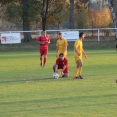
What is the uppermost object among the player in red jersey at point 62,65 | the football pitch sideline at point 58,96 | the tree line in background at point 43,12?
the tree line in background at point 43,12

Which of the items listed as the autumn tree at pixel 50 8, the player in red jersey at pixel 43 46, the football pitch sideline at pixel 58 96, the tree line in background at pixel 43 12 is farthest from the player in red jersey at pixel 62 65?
the autumn tree at pixel 50 8

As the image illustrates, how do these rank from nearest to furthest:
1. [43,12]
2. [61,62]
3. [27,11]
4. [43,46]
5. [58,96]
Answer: [58,96] < [61,62] < [43,46] < [27,11] < [43,12]

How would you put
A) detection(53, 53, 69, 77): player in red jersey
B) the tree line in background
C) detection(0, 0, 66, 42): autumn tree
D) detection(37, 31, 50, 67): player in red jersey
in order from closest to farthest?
detection(53, 53, 69, 77): player in red jersey → detection(37, 31, 50, 67): player in red jersey → detection(0, 0, 66, 42): autumn tree → the tree line in background

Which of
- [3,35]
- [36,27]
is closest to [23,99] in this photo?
[3,35]

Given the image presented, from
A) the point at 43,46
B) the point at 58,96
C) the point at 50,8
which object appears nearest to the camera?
the point at 58,96

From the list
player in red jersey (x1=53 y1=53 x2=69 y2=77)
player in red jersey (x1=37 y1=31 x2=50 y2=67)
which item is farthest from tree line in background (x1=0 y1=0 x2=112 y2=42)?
player in red jersey (x1=53 y1=53 x2=69 y2=77)

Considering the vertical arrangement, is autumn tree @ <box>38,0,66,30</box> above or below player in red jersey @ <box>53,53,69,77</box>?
above

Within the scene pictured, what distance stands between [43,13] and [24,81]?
37219mm

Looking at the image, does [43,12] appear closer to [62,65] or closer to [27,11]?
[27,11]

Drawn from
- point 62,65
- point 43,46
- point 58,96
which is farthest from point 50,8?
point 58,96

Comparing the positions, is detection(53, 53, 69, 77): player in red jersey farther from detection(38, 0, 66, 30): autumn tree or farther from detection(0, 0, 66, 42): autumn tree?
detection(38, 0, 66, 30): autumn tree

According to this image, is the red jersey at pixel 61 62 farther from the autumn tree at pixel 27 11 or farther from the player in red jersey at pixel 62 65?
the autumn tree at pixel 27 11

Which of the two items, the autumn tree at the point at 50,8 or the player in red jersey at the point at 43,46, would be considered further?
the autumn tree at the point at 50,8

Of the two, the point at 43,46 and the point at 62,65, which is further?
the point at 43,46
